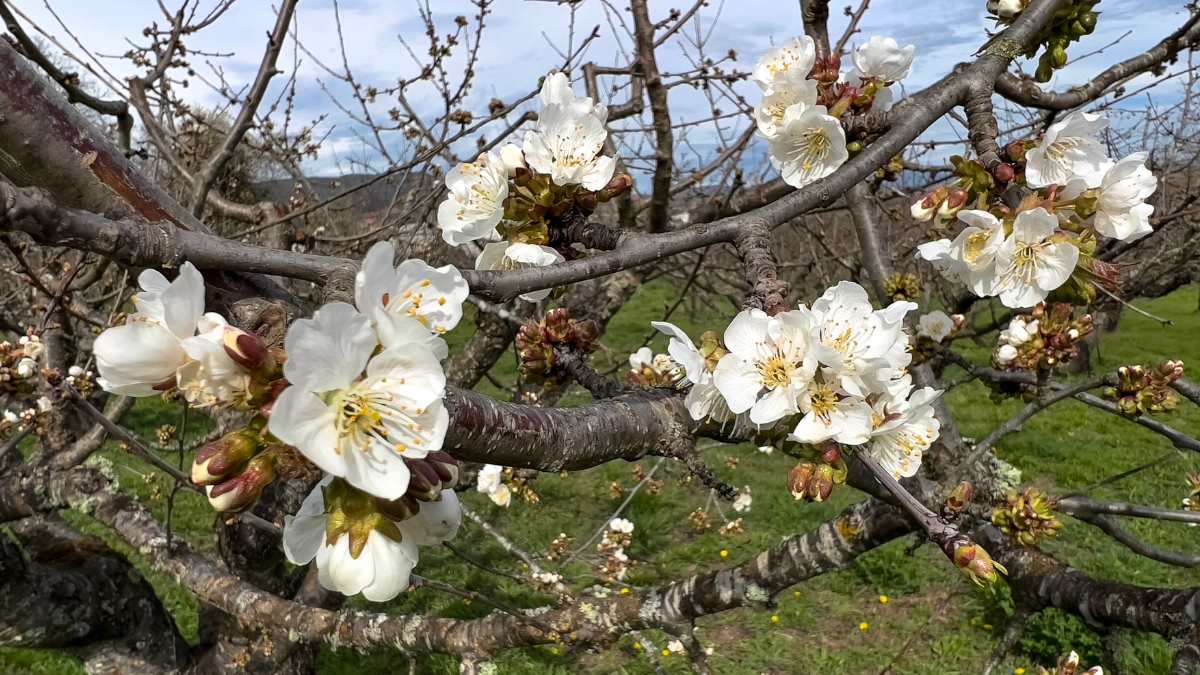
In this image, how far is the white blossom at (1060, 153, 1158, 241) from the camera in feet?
4.34

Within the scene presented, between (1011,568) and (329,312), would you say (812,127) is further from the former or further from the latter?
(1011,568)

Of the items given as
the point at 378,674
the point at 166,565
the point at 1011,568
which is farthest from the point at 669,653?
the point at 166,565

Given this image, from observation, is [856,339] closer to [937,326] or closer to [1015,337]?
[1015,337]

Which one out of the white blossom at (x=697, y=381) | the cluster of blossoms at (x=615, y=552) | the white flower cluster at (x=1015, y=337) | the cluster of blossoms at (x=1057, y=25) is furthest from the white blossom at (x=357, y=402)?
the cluster of blossoms at (x=615, y=552)

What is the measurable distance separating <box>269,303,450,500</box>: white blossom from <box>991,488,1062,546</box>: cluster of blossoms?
179cm

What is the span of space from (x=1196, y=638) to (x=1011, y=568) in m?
0.61

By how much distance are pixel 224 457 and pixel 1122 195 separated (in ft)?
4.82

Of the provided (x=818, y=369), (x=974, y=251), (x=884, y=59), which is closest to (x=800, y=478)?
(x=818, y=369)

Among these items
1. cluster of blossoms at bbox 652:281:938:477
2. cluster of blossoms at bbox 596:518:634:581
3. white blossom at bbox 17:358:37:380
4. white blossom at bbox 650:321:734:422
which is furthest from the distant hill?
cluster of blossoms at bbox 652:281:938:477

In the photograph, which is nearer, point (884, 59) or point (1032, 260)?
point (1032, 260)

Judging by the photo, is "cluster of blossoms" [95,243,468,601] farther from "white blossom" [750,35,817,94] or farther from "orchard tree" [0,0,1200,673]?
"white blossom" [750,35,817,94]

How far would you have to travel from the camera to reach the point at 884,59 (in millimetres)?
1583

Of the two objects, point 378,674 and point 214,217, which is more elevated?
point 214,217

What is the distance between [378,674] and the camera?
13.5 ft
